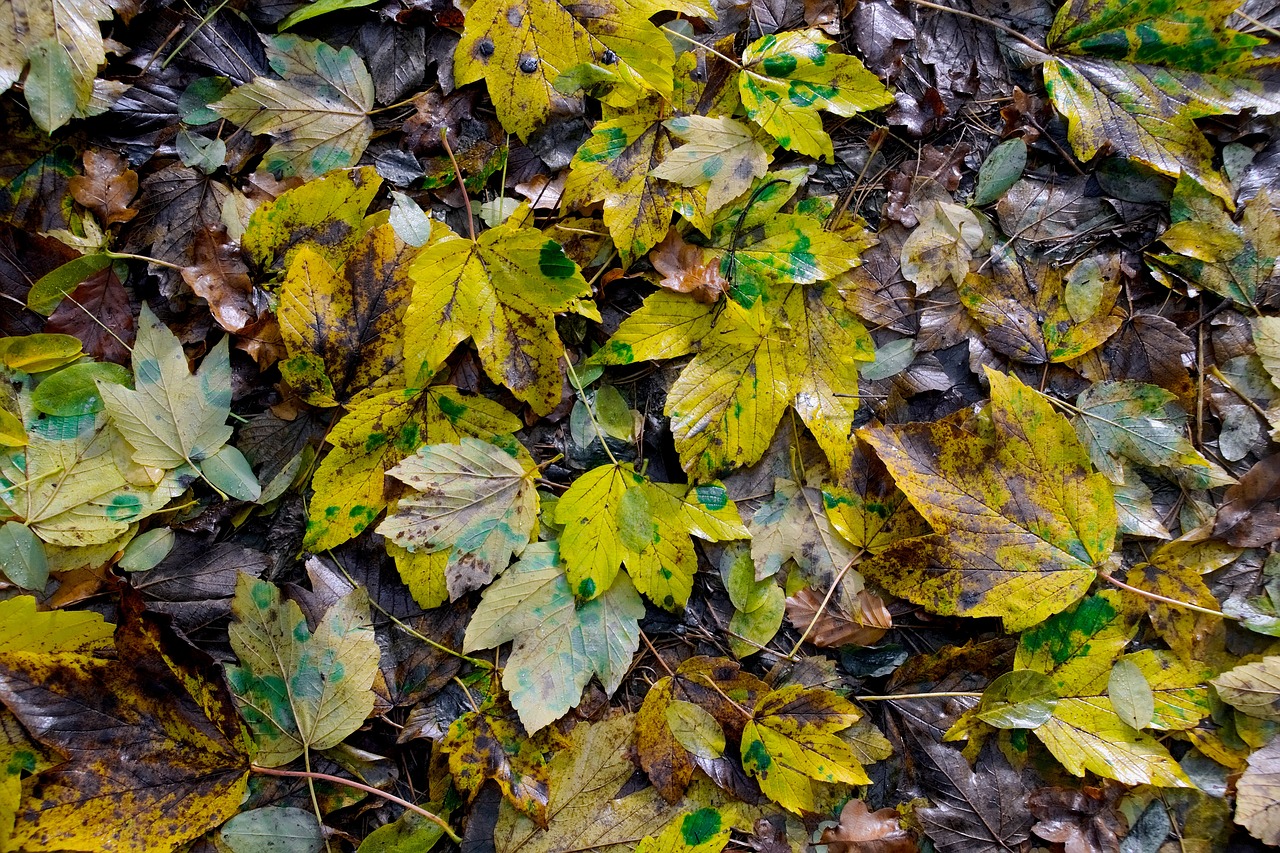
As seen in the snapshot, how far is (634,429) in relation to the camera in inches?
74.7

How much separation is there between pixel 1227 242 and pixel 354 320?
7.96ft

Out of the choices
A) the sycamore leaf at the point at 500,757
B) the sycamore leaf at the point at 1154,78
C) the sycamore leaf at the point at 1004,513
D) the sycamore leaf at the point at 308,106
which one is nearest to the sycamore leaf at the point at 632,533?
the sycamore leaf at the point at 500,757

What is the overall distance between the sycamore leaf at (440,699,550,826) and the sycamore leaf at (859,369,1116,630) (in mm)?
1044

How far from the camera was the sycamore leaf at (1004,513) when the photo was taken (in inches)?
70.4

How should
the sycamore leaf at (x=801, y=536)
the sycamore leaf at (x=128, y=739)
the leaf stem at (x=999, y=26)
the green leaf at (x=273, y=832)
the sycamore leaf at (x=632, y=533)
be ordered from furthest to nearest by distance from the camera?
the leaf stem at (x=999, y=26)
the sycamore leaf at (x=801, y=536)
the sycamore leaf at (x=632, y=533)
the green leaf at (x=273, y=832)
the sycamore leaf at (x=128, y=739)

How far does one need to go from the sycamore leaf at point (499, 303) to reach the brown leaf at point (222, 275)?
0.50 meters

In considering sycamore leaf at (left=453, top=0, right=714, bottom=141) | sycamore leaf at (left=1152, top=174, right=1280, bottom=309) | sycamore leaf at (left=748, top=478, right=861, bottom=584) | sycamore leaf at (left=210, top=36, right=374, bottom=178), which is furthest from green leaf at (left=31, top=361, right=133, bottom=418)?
sycamore leaf at (left=1152, top=174, right=1280, bottom=309)

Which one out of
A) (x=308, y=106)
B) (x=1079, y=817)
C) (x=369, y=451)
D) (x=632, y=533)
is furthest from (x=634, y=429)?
(x=1079, y=817)

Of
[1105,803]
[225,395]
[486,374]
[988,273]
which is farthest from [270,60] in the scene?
A: [1105,803]

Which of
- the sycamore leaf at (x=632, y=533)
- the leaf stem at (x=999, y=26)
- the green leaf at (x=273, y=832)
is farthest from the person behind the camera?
the leaf stem at (x=999, y=26)

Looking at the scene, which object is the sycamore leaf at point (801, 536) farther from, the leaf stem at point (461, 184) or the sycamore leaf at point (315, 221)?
the sycamore leaf at point (315, 221)

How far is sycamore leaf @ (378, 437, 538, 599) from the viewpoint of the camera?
1.72 metres

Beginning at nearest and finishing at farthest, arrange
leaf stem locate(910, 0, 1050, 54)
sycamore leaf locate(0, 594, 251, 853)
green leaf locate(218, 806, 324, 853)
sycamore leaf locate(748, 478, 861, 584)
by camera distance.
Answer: sycamore leaf locate(0, 594, 251, 853), green leaf locate(218, 806, 324, 853), sycamore leaf locate(748, 478, 861, 584), leaf stem locate(910, 0, 1050, 54)

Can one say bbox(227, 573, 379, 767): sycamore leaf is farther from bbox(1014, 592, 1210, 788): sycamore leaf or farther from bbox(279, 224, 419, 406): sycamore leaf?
bbox(1014, 592, 1210, 788): sycamore leaf
